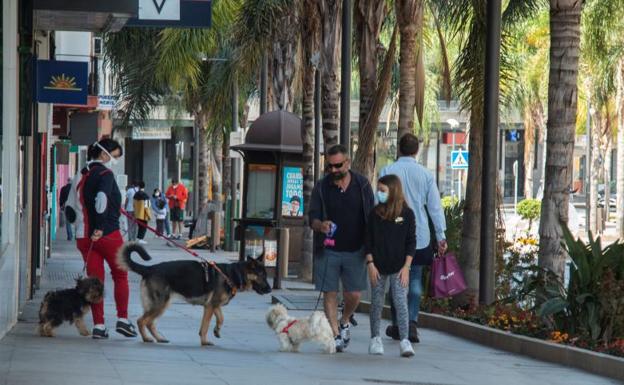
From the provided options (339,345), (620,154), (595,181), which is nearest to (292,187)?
(339,345)

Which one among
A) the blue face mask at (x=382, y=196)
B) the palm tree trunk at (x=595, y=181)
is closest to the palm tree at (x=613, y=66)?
the palm tree trunk at (x=595, y=181)

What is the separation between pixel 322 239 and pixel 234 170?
29.0 metres

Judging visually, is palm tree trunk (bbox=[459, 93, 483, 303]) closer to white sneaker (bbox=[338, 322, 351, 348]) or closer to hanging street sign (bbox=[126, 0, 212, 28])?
hanging street sign (bbox=[126, 0, 212, 28])

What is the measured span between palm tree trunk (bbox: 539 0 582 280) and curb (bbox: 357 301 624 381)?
977 mm

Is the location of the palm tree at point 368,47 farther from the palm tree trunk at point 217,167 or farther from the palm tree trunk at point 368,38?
the palm tree trunk at point 217,167

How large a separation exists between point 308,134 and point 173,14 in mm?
11664

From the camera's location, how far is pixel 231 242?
38281 millimetres

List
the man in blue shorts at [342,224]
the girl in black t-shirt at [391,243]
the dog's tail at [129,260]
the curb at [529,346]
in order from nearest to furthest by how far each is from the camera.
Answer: the curb at [529,346]
the girl in black t-shirt at [391,243]
the man in blue shorts at [342,224]
the dog's tail at [129,260]

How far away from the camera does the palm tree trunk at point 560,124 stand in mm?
14242

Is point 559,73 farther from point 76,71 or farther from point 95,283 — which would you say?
point 76,71

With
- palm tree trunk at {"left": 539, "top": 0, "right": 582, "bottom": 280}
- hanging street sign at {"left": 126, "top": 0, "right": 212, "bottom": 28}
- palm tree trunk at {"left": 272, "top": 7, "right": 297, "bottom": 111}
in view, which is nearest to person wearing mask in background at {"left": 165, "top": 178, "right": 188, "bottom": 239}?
palm tree trunk at {"left": 272, "top": 7, "right": 297, "bottom": 111}

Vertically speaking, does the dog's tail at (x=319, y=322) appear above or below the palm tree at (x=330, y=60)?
below

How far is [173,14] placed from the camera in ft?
55.8

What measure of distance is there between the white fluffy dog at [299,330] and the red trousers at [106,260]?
158cm
